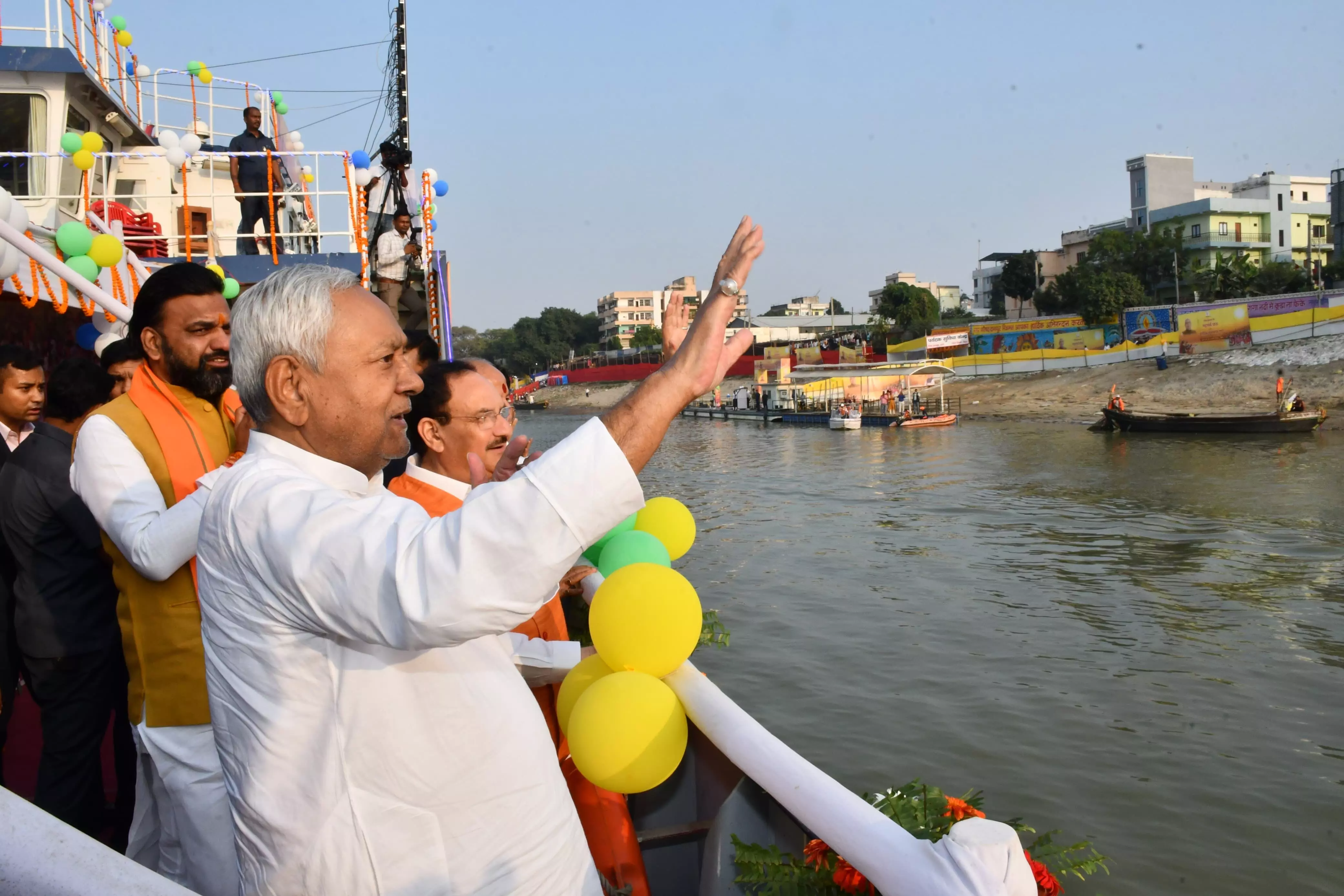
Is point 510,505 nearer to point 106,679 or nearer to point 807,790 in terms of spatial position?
point 807,790

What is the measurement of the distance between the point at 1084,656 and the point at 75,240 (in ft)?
29.8

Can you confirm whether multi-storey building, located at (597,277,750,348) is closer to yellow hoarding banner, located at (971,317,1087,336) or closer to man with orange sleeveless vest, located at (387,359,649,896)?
yellow hoarding banner, located at (971,317,1087,336)

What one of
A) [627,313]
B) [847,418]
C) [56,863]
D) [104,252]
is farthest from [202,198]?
[627,313]

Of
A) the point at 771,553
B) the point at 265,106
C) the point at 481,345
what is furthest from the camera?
the point at 481,345

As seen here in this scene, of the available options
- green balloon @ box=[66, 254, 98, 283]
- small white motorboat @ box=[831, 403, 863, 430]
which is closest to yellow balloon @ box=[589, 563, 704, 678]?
green balloon @ box=[66, 254, 98, 283]

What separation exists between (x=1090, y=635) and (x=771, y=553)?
21.0 feet

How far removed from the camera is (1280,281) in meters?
55.6

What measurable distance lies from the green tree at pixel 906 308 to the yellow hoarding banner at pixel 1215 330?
2478 cm

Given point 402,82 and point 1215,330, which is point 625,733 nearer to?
point 402,82

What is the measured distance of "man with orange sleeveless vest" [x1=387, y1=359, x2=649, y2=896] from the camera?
2732 mm

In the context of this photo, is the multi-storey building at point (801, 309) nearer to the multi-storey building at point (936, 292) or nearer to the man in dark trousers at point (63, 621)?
the multi-storey building at point (936, 292)

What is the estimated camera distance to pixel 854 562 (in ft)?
49.3

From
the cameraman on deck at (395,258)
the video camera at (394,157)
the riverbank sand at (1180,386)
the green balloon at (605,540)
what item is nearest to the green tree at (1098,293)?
the riverbank sand at (1180,386)

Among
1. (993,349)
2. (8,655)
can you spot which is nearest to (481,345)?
(993,349)
